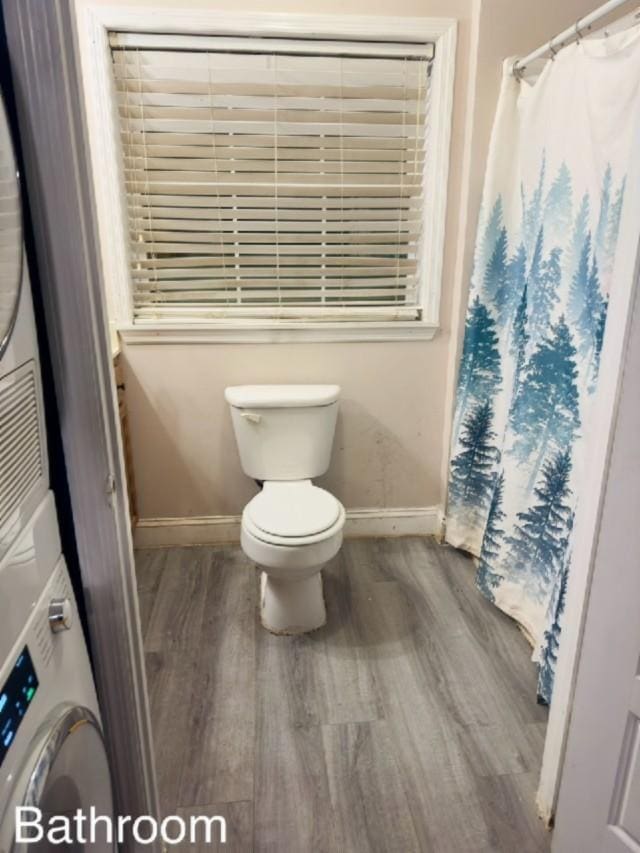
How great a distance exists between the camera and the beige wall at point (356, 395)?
2100 millimetres

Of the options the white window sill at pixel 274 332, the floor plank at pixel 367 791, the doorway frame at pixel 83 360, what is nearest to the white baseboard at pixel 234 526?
the white window sill at pixel 274 332

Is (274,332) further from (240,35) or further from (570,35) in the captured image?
(570,35)

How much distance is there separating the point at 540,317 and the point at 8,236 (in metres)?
1.48

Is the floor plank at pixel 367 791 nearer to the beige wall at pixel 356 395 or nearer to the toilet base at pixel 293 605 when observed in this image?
the toilet base at pixel 293 605

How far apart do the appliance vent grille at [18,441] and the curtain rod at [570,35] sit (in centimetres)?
152

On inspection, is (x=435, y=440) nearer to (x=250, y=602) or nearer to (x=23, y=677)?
(x=250, y=602)

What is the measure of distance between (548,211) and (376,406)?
3.29 ft

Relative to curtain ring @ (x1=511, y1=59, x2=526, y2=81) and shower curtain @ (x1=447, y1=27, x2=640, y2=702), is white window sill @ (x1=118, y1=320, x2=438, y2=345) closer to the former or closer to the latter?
shower curtain @ (x1=447, y1=27, x2=640, y2=702)

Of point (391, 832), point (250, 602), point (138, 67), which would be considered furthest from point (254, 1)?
point (391, 832)

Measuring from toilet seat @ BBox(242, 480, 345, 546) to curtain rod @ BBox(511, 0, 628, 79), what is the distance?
1535 millimetres

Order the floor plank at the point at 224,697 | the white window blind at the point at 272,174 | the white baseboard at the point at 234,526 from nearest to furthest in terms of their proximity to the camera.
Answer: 1. the floor plank at the point at 224,697
2. the white window blind at the point at 272,174
3. the white baseboard at the point at 234,526

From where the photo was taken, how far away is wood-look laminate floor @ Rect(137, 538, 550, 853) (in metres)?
1.33

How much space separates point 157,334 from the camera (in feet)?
7.30

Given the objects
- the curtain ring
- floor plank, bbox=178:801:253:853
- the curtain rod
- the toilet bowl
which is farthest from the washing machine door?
the curtain ring
